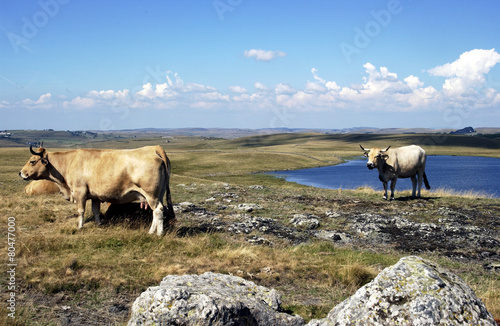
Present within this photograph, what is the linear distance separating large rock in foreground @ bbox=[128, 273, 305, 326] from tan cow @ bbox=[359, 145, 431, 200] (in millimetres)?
18654

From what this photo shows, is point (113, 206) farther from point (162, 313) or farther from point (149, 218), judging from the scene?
point (162, 313)

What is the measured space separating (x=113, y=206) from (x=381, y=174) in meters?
16.4

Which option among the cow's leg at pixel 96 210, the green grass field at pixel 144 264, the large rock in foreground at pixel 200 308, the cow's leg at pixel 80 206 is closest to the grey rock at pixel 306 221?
the green grass field at pixel 144 264

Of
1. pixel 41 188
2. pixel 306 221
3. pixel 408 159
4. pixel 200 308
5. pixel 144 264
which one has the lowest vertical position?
pixel 306 221

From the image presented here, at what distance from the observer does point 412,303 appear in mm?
3908

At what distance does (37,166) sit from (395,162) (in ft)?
63.6

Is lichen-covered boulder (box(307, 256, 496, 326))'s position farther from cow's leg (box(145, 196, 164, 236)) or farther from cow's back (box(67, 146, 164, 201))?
cow's back (box(67, 146, 164, 201))

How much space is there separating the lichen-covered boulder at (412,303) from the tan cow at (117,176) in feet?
26.1

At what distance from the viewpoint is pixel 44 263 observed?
807 centimetres

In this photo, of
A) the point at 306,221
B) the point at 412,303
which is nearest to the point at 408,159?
the point at 306,221

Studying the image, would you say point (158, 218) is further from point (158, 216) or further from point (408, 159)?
point (408, 159)

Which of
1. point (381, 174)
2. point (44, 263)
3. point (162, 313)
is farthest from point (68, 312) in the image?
point (381, 174)

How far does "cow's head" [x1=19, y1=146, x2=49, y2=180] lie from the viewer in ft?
42.3

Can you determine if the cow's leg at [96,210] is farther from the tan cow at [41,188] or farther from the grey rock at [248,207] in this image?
the tan cow at [41,188]
